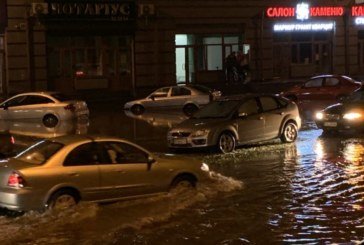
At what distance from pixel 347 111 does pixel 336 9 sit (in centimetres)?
2396

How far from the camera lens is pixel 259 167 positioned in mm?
13812

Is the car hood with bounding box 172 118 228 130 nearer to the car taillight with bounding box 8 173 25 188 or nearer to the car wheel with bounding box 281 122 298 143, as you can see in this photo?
the car wheel with bounding box 281 122 298 143

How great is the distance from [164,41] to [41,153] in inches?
1043

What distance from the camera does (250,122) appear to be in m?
16.7

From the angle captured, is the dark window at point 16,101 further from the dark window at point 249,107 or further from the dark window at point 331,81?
the dark window at point 331,81

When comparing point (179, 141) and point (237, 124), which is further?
point (237, 124)

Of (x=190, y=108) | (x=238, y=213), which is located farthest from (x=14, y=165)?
(x=190, y=108)

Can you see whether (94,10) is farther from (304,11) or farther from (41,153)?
(41,153)

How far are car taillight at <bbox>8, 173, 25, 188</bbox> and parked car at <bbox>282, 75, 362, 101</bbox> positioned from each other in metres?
20.8

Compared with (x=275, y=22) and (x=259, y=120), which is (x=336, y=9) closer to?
(x=275, y=22)

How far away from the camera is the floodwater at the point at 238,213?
27.1 ft

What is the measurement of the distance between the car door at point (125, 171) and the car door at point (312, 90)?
19.5 meters

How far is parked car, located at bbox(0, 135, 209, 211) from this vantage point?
922cm

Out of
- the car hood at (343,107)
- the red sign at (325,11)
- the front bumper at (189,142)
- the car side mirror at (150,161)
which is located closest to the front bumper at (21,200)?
the car side mirror at (150,161)
